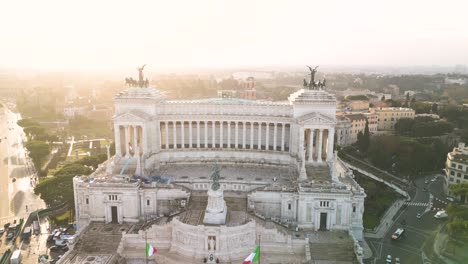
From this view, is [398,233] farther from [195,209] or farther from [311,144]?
[195,209]

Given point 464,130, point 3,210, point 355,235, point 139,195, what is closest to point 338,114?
point 464,130

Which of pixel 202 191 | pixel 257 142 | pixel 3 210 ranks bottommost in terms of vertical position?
pixel 3 210

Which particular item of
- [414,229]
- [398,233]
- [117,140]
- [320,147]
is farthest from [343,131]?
[117,140]

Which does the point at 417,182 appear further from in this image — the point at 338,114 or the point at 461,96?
the point at 461,96

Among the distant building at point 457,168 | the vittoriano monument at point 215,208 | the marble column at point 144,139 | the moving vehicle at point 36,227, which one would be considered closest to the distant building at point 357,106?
the distant building at point 457,168

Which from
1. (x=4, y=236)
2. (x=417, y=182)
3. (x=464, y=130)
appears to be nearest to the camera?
(x=4, y=236)

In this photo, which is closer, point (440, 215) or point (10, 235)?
point (10, 235)
